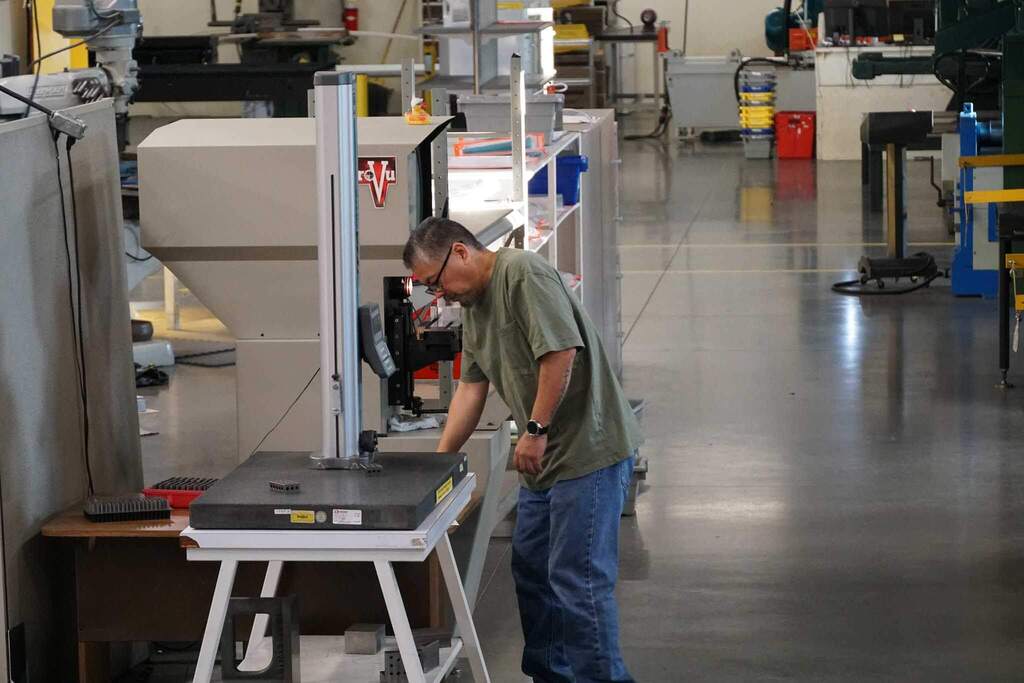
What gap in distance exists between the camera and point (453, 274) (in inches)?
136

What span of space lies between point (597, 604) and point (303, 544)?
0.97 meters

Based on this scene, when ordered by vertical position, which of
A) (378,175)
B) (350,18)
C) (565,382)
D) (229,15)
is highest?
(229,15)

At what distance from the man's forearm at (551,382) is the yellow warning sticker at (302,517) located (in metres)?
0.75

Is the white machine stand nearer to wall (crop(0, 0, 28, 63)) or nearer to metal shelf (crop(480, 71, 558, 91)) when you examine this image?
metal shelf (crop(480, 71, 558, 91))

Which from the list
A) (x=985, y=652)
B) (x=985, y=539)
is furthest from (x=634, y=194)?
(x=985, y=652)

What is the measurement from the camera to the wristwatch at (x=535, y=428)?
3490 mm

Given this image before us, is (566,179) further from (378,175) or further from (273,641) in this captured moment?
(273,641)

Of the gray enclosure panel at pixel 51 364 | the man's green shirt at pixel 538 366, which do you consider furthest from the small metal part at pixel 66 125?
the man's green shirt at pixel 538 366

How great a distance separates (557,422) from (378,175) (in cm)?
75

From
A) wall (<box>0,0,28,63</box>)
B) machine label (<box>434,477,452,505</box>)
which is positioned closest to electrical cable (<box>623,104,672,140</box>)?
wall (<box>0,0,28,63</box>)

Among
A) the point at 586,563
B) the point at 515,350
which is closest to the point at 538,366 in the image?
the point at 515,350

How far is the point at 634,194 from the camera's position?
49.8 ft

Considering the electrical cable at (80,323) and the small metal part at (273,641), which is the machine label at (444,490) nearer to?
the small metal part at (273,641)

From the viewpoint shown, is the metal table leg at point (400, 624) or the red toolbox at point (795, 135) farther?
the red toolbox at point (795, 135)
